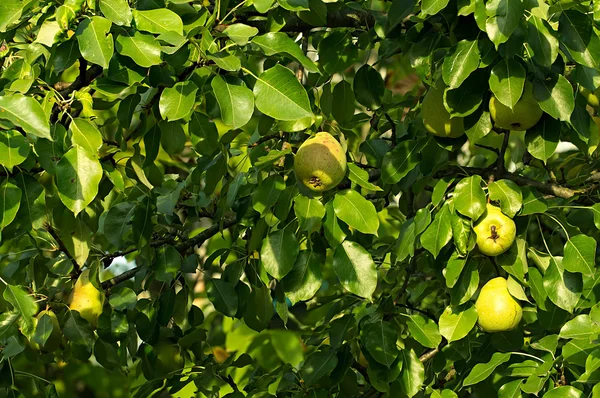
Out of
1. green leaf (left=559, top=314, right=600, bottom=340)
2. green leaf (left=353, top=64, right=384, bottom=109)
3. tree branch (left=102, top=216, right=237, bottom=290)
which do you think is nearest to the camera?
green leaf (left=559, top=314, right=600, bottom=340)

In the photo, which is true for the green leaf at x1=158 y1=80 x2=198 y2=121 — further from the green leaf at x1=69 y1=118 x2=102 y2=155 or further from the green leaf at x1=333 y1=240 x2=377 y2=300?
the green leaf at x1=333 y1=240 x2=377 y2=300

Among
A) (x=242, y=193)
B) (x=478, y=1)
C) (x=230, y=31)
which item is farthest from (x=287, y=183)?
(x=478, y=1)

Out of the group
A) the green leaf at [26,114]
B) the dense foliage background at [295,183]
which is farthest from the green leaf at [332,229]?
the green leaf at [26,114]

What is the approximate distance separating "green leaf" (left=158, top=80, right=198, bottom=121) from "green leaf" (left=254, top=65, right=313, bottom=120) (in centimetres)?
14

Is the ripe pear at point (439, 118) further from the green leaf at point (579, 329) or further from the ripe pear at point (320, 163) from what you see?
the green leaf at point (579, 329)

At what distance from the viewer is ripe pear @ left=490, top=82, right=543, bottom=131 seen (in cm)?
221

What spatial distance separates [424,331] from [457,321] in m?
0.18

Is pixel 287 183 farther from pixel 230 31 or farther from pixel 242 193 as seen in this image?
pixel 230 31

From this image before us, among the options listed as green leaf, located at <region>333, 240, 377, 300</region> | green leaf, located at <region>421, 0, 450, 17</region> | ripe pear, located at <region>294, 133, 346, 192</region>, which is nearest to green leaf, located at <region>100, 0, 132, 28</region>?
ripe pear, located at <region>294, 133, 346, 192</region>

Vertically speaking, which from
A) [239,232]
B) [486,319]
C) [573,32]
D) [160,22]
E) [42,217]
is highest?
[160,22]

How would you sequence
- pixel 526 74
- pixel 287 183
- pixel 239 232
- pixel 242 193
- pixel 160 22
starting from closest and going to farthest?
pixel 160 22 < pixel 526 74 < pixel 287 183 < pixel 242 193 < pixel 239 232

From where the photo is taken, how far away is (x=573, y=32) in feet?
6.76

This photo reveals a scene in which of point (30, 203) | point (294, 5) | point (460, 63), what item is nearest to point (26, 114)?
point (30, 203)

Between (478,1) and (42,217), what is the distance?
1057 millimetres
